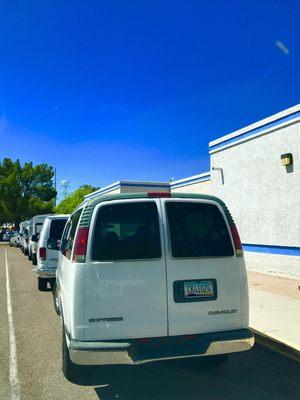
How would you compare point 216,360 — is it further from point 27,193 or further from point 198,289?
point 27,193

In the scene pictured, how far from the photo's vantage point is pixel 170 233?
4.86 metres

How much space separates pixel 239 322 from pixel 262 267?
400 inches

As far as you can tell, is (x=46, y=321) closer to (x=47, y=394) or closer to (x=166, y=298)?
(x=47, y=394)

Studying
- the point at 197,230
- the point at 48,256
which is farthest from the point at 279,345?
the point at 48,256

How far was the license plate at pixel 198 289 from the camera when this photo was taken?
4738 millimetres

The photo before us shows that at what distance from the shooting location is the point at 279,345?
6.68 meters

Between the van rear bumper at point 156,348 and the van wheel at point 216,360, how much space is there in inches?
42.7

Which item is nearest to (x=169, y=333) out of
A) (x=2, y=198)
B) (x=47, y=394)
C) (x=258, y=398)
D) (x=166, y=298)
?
(x=166, y=298)

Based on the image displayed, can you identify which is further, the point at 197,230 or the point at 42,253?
the point at 42,253

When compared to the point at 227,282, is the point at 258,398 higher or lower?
lower

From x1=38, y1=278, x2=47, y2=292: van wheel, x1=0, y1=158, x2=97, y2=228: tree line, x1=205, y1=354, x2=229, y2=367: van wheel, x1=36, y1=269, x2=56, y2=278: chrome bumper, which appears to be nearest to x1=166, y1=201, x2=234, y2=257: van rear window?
x1=205, y1=354, x2=229, y2=367: van wheel

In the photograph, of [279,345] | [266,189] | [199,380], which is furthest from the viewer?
[266,189]

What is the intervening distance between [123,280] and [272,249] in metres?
10.3

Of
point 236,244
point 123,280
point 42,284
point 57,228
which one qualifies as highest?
point 57,228
